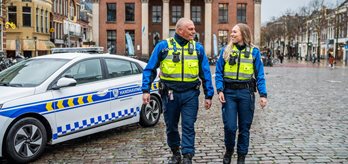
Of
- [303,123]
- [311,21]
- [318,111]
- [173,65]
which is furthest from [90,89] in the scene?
[311,21]

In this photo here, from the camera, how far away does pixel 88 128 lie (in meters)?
7.37

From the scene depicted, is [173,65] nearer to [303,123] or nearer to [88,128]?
[88,128]

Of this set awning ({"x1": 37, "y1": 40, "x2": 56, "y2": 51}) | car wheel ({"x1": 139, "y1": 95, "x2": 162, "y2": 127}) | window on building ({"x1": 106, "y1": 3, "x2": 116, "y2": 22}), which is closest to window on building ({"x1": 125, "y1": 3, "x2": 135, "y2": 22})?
window on building ({"x1": 106, "y1": 3, "x2": 116, "y2": 22})

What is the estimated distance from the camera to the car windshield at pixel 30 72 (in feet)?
22.8

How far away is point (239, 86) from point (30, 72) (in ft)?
11.6

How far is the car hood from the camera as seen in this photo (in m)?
6.19

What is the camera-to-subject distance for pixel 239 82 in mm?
5875

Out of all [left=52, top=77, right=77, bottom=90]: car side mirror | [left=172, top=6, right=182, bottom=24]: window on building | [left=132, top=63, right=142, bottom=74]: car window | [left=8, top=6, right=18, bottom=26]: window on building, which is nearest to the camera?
[left=52, top=77, right=77, bottom=90]: car side mirror

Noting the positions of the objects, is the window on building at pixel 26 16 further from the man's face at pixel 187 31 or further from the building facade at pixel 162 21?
the man's face at pixel 187 31

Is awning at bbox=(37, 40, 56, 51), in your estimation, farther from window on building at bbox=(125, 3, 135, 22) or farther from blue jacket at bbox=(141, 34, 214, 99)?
blue jacket at bbox=(141, 34, 214, 99)

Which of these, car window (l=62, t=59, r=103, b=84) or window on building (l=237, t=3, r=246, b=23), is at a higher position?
window on building (l=237, t=3, r=246, b=23)

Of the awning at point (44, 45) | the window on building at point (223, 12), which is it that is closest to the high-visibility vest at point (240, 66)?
the awning at point (44, 45)

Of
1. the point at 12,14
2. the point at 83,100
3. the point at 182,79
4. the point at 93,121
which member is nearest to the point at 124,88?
the point at 93,121

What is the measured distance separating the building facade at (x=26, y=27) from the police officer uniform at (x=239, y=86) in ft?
144
